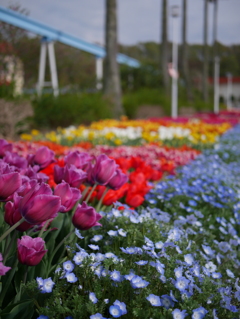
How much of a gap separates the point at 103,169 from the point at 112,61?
11250mm

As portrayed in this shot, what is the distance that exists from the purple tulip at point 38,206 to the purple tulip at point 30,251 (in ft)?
0.34

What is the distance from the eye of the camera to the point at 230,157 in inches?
236

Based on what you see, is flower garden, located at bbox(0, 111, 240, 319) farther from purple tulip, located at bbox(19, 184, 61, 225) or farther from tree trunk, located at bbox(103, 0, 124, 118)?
tree trunk, located at bbox(103, 0, 124, 118)

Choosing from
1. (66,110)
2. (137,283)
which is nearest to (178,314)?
(137,283)

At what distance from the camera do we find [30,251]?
1250 millimetres

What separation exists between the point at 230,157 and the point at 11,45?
5058 millimetres

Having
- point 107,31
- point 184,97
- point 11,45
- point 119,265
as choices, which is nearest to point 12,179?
point 119,265

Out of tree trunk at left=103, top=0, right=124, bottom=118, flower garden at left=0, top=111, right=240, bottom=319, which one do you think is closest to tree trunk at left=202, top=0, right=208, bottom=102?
tree trunk at left=103, top=0, right=124, bottom=118

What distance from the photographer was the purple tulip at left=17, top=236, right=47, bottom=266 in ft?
4.08

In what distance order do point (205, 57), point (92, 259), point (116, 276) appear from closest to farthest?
point (116, 276) → point (92, 259) → point (205, 57)

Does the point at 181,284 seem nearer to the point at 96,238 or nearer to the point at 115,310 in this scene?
the point at 115,310

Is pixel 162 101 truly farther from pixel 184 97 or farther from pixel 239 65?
pixel 239 65

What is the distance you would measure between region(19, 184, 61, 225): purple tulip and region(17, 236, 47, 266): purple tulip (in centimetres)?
10

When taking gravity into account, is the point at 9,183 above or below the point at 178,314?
above
